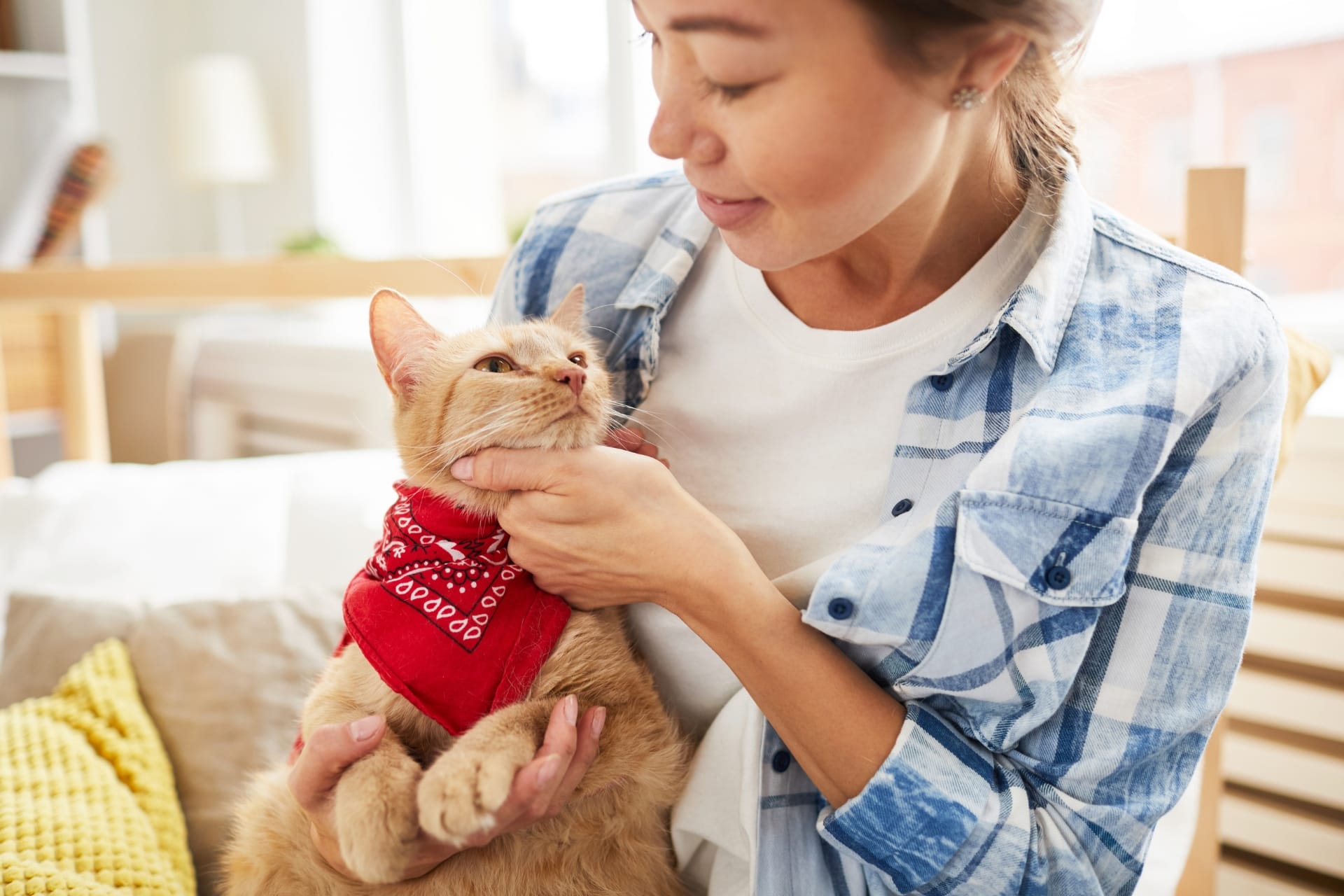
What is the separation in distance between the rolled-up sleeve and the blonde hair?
346 millimetres

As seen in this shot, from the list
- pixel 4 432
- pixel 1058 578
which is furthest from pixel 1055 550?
pixel 4 432

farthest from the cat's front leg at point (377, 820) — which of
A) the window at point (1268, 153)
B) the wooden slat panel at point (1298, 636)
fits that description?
the window at point (1268, 153)

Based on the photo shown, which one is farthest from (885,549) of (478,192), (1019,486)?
(478,192)

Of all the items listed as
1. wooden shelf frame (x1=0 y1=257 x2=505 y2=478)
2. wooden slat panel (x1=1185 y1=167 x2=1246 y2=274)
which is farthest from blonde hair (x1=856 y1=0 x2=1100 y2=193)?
wooden shelf frame (x1=0 y1=257 x2=505 y2=478)

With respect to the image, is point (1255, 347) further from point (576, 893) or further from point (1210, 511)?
point (576, 893)

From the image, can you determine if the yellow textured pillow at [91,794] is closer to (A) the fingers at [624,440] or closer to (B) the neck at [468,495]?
(B) the neck at [468,495]

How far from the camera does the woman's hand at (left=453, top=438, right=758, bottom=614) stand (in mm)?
999

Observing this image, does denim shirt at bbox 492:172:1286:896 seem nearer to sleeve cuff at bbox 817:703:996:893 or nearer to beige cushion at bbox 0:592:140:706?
sleeve cuff at bbox 817:703:996:893

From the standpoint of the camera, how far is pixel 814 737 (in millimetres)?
986

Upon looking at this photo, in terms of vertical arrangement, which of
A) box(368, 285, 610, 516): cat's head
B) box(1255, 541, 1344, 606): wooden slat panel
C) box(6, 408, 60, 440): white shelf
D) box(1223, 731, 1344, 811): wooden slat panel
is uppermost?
box(368, 285, 610, 516): cat's head

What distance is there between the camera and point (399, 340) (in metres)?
1.14

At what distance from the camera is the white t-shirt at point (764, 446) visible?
42.9 inches

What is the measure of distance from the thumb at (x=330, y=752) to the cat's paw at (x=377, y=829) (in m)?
0.05

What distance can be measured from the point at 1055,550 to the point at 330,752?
2.42ft
